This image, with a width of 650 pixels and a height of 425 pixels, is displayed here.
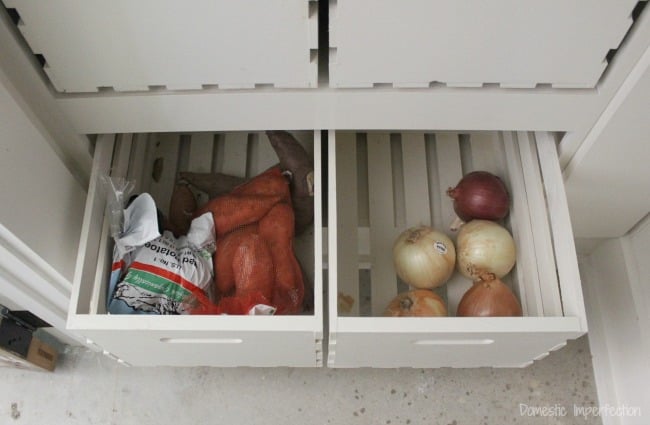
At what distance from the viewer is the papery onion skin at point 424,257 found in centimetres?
89

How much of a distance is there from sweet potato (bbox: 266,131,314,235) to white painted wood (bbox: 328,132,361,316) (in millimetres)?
47

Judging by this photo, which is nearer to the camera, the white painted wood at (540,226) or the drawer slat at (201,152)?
the white painted wood at (540,226)

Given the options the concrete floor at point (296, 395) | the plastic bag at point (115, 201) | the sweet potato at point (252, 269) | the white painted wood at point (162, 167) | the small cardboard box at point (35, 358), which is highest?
the white painted wood at point (162, 167)

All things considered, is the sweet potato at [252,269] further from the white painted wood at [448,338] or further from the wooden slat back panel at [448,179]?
the wooden slat back panel at [448,179]

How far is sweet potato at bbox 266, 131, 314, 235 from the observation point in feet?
3.05

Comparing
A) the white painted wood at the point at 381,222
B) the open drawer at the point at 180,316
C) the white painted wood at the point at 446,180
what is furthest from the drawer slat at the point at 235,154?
the white painted wood at the point at 446,180

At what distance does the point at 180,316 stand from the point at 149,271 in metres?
0.13

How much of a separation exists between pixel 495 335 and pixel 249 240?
358 mm

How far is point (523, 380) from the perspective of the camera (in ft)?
3.76

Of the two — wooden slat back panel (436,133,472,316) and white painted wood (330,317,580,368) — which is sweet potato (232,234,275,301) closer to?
white painted wood (330,317,580,368)

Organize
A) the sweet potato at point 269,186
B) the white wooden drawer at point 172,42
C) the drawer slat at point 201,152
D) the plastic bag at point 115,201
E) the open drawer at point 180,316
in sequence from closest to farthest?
the white wooden drawer at point 172,42, the open drawer at point 180,316, the plastic bag at point 115,201, the sweet potato at point 269,186, the drawer slat at point 201,152

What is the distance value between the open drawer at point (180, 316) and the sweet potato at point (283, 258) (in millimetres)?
37

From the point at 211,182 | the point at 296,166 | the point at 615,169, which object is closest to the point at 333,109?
the point at 296,166

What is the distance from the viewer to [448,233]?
3.19ft
